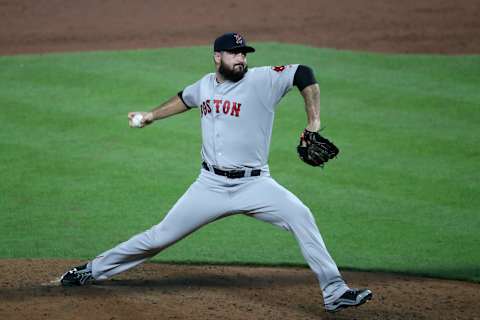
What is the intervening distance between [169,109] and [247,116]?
0.74 m

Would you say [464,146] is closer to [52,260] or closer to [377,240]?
[377,240]

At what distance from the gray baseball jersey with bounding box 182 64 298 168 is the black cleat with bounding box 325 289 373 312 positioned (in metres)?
1.01

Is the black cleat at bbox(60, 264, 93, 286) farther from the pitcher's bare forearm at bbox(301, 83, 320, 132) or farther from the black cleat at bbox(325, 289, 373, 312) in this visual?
the pitcher's bare forearm at bbox(301, 83, 320, 132)

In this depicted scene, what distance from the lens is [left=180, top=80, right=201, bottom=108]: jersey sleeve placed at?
624 cm

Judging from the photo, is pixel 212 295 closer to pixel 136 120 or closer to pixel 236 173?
pixel 236 173

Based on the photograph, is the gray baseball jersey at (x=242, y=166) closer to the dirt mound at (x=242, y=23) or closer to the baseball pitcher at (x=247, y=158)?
the baseball pitcher at (x=247, y=158)

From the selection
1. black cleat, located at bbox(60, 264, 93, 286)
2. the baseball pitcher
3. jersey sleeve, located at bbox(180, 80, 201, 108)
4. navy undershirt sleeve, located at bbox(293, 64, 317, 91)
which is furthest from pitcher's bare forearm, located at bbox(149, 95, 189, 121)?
black cleat, located at bbox(60, 264, 93, 286)

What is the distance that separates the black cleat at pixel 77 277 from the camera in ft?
20.8

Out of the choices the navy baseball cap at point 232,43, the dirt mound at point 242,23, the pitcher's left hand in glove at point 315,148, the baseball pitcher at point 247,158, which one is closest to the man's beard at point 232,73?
the baseball pitcher at point 247,158

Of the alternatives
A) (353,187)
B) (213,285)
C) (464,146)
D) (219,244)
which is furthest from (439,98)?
(213,285)

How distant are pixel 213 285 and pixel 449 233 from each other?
90.7 inches

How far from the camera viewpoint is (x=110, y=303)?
5.96m

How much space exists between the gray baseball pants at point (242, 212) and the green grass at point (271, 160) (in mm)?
1238

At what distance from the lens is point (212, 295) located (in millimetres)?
6262
